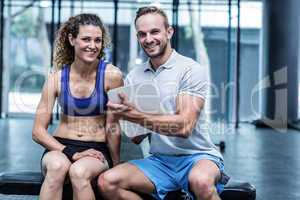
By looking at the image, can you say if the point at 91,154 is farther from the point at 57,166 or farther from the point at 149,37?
the point at 149,37

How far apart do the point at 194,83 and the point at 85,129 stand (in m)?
0.59

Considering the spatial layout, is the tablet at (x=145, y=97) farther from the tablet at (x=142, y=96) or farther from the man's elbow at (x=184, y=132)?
the man's elbow at (x=184, y=132)

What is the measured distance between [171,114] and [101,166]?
40 cm

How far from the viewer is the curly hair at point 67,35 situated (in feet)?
7.97

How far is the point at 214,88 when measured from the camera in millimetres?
13086

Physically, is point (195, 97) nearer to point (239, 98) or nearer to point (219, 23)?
point (239, 98)

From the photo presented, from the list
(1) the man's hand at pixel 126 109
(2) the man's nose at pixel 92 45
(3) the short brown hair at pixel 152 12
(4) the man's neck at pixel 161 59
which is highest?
(3) the short brown hair at pixel 152 12

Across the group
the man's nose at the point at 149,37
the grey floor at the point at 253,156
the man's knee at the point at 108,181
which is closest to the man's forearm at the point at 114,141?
the man's knee at the point at 108,181

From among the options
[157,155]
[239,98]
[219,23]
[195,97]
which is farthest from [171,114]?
[219,23]

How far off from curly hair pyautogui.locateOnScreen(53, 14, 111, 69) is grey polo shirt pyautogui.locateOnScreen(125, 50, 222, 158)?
0.25 metres

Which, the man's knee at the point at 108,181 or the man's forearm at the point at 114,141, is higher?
the man's forearm at the point at 114,141

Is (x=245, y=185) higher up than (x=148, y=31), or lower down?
lower down

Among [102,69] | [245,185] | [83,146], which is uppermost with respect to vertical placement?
[102,69]

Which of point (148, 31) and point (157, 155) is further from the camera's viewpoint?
point (157, 155)
